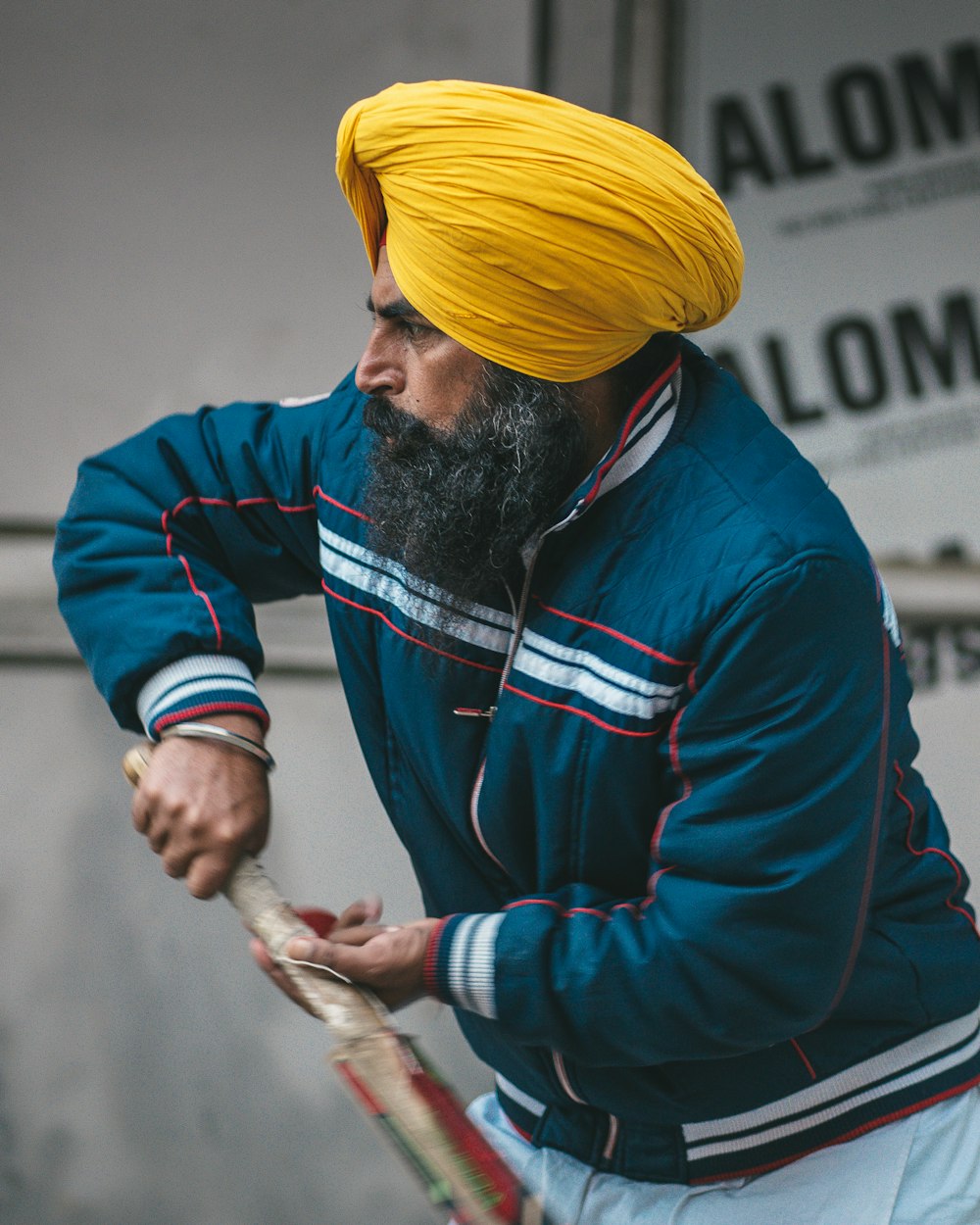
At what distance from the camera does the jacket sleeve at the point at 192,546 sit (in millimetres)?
1839

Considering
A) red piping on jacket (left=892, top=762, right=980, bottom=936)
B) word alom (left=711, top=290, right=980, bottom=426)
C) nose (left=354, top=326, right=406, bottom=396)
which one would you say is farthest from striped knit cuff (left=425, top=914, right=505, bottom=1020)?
word alom (left=711, top=290, right=980, bottom=426)

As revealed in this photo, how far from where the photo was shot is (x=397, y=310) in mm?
1729

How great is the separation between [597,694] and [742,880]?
26 cm

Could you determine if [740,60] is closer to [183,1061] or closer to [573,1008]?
[573,1008]

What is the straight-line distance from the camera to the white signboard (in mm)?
3377

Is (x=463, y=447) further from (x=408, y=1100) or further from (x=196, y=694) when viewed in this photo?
(x=408, y=1100)

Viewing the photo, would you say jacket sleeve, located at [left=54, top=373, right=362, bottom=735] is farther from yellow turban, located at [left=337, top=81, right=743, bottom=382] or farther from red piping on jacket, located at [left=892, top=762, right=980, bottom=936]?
red piping on jacket, located at [left=892, top=762, right=980, bottom=936]

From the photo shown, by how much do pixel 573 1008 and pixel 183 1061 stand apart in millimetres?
2341

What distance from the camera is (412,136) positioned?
5.44 feet

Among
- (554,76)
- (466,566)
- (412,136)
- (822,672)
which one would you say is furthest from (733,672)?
(554,76)

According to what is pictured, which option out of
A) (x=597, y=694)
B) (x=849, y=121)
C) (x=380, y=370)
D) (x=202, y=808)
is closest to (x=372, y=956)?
(x=202, y=808)

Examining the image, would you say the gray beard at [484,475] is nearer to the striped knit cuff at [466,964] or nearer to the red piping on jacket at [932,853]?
the striped knit cuff at [466,964]

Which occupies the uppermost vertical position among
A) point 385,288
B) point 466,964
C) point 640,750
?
point 385,288

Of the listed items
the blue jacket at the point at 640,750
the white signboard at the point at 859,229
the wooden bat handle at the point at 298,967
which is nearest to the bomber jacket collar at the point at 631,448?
the blue jacket at the point at 640,750
